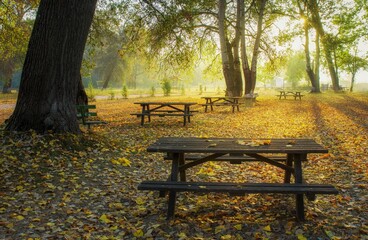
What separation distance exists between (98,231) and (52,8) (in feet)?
16.4

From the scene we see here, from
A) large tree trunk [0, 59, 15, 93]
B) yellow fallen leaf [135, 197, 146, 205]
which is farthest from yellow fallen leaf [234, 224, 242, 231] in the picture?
Answer: large tree trunk [0, 59, 15, 93]

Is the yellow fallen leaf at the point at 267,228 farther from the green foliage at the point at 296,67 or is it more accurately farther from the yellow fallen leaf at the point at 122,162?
the green foliage at the point at 296,67

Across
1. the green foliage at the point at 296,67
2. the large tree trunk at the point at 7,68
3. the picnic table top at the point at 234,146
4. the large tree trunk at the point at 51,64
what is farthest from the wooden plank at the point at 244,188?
the green foliage at the point at 296,67

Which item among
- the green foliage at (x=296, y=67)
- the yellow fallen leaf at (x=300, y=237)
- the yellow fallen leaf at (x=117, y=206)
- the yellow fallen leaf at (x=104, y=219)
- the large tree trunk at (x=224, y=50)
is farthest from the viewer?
the green foliage at (x=296, y=67)

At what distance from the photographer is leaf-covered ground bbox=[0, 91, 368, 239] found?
363 centimetres

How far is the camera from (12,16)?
12.8m

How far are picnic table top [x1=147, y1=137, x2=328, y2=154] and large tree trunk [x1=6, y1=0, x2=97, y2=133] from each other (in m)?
3.43

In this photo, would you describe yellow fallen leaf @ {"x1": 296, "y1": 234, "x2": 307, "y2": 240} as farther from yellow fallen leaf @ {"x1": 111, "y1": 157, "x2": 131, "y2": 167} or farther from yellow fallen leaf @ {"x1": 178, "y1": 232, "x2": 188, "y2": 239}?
yellow fallen leaf @ {"x1": 111, "y1": 157, "x2": 131, "y2": 167}

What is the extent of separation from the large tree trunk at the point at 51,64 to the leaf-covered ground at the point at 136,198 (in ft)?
1.37

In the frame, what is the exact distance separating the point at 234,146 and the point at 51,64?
4.62 metres

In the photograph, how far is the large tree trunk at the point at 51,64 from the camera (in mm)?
6711

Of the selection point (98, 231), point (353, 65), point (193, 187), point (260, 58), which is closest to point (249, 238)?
point (193, 187)

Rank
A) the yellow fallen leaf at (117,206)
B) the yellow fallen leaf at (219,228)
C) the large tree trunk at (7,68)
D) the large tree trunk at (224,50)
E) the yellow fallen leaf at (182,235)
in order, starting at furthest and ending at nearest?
the large tree trunk at (7,68), the large tree trunk at (224,50), the yellow fallen leaf at (117,206), the yellow fallen leaf at (219,228), the yellow fallen leaf at (182,235)

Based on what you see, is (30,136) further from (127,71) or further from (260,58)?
(127,71)
